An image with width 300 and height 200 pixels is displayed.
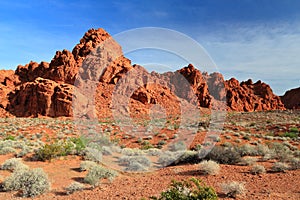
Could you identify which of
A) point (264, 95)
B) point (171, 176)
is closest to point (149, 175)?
point (171, 176)

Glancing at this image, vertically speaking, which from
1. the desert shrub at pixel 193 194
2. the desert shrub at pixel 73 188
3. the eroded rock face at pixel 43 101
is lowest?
the desert shrub at pixel 73 188

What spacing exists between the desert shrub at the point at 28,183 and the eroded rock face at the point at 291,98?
390ft

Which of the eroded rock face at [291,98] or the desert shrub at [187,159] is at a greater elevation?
the eroded rock face at [291,98]

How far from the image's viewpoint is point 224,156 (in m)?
10.6

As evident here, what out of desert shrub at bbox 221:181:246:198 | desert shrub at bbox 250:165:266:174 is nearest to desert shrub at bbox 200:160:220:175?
desert shrub at bbox 250:165:266:174

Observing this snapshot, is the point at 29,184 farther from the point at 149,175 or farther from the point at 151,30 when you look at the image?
the point at 151,30

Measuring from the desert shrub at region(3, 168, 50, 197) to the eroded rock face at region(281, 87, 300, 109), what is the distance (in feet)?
390

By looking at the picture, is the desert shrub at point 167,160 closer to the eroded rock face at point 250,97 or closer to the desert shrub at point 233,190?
the desert shrub at point 233,190

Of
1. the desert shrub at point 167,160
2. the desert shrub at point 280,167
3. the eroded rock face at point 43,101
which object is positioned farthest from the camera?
the eroded rock face at point 43,101

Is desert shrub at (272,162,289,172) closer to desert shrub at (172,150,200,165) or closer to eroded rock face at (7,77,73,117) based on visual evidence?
desert shrub at (172,150,200,165)

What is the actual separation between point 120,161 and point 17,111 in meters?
47.1

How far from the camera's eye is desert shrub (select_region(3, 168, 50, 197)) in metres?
7.55

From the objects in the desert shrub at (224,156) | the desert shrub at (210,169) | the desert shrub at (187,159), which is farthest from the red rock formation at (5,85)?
the desert shrub at (210,169)

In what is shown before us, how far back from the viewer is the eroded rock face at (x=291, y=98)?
10950 centimetres
